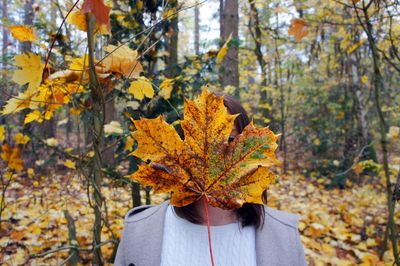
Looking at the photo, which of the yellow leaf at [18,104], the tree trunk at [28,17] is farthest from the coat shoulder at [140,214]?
the tree trunk at [28,17]

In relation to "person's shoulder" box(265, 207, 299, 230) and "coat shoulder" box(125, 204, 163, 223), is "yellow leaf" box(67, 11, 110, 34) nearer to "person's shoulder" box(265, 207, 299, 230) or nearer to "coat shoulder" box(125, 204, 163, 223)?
"coat shoulder" box(125, 204, 163, 223)

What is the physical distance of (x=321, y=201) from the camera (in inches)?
180

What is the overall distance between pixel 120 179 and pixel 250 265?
4.07 feet

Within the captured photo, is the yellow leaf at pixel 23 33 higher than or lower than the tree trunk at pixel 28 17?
lower

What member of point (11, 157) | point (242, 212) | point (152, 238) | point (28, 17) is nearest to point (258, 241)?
point (242, 212)

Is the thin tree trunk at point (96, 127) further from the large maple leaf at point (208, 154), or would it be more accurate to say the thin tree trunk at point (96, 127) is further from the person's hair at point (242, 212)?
the large maple leaf at point (208, 154)

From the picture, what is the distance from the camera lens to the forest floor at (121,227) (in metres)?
2.46

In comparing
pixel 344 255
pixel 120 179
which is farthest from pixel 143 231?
pixel 344 255

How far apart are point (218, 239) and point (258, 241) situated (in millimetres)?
141

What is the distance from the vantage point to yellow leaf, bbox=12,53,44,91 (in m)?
0.81

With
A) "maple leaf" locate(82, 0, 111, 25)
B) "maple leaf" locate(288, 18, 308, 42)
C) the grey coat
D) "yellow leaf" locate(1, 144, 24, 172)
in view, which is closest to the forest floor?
"yellow leaf" locate(1, 144, 24, 172)

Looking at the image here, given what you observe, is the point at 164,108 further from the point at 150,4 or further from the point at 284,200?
the point at 284,200

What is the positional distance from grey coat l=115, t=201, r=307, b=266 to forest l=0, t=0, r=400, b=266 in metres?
0.13

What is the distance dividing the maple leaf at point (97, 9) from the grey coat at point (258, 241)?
0.73 m
